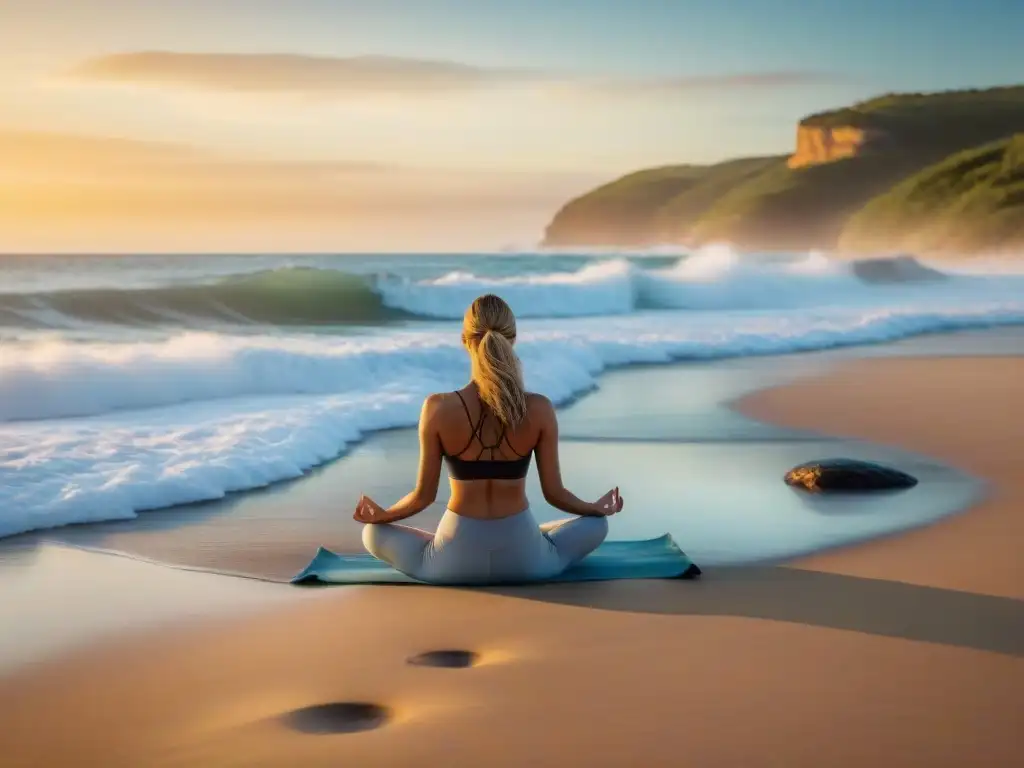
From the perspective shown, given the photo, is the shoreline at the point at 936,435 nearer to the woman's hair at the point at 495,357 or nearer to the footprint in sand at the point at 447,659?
the woman's hair at the point at 495,357

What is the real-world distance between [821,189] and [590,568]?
100768 mm

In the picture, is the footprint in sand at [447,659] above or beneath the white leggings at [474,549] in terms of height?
beneath

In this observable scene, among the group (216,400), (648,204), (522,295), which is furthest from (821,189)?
→ (216,400)

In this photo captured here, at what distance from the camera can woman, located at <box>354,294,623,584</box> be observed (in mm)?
4680

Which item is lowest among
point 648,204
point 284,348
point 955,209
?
point 284,348

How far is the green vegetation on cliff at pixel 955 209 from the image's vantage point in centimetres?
6925

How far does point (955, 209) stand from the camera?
247 feet

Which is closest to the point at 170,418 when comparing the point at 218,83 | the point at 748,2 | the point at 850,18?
the point at 218,83

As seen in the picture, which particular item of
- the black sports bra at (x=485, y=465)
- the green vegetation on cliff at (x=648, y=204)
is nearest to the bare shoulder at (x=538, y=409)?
the black sports bra at (x=485, y=465)

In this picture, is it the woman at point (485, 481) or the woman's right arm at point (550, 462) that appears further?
the woman's right arm at point (550, 462)

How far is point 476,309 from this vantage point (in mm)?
4641

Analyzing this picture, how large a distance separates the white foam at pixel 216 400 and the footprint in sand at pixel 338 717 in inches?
122

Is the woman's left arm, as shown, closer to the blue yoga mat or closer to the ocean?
the blue yoga mat

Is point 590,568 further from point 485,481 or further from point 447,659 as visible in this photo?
point 447,659
